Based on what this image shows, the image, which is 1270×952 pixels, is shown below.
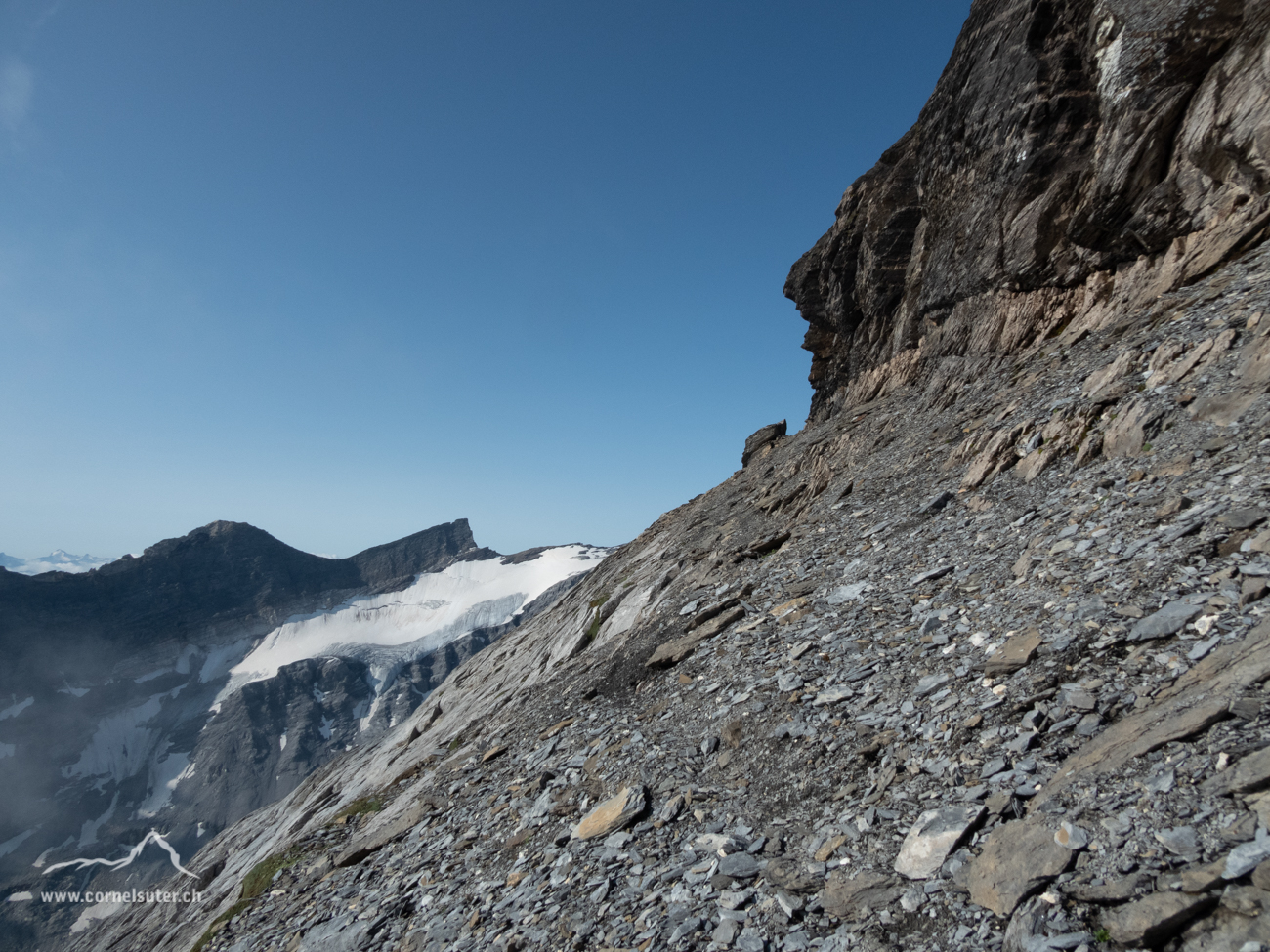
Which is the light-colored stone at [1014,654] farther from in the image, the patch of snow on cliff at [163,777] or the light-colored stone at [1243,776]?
the patch of snow on cliff at [163,777]

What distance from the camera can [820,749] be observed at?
9.10 m

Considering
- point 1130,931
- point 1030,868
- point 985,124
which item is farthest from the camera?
point 985,124

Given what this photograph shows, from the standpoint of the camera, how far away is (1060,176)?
20.6m

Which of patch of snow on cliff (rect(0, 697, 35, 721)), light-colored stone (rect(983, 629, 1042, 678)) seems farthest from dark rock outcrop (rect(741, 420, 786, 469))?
patch of snow on cliff (rect(0, 697, 35, 721))

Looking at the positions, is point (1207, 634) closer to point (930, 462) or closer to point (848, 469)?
point (930, 462)

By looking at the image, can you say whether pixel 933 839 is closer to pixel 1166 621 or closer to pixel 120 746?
pixel 1166 621

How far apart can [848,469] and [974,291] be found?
9.26 m

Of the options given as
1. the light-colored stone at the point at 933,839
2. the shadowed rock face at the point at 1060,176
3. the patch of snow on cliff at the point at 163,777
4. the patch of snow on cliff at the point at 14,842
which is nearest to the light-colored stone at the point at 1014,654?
the light-colored stone at the point at 933,839

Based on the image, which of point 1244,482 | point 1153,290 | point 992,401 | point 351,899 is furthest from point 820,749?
point 1153,290

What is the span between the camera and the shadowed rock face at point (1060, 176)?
16375mm

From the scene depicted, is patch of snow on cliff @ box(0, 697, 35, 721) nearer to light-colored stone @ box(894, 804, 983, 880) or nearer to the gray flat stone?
light-colored stone @ box(894, 804, 983, 880)

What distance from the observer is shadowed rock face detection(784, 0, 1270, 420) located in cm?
1638

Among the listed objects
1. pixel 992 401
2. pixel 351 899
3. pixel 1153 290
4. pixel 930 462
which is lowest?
pixel 351 899

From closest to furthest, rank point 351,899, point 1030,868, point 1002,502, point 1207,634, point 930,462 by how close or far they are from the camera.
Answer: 1. point 1030,868
2. point 1207,634
3. point 351,899
4. point 1002,502
5. point 930,462
